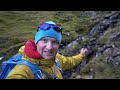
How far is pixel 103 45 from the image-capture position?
20.7ft

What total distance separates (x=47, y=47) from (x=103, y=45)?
2853 millimetres

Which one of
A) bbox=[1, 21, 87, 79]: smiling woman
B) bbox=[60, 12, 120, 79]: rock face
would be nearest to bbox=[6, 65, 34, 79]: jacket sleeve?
bbox=[1, 21, 87, 79]: smiling woman

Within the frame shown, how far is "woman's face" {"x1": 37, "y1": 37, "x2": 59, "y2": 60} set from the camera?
148 inches

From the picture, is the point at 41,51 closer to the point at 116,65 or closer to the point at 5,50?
the point at 5,50

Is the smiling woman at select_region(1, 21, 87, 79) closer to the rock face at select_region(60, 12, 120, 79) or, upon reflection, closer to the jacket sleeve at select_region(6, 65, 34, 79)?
the jacket sleeve at select_region(6, 65, 34, 79)

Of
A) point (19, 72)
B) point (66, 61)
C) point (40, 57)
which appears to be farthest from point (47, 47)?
point (66, 61)

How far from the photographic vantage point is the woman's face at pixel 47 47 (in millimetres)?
3771

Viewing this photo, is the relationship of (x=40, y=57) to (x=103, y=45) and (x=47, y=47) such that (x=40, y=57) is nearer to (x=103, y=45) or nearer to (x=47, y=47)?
(x=47, y=47)

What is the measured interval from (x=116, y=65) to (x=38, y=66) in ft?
8.79

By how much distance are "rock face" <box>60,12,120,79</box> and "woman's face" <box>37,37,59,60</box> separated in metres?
1.77

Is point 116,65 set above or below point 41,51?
below
